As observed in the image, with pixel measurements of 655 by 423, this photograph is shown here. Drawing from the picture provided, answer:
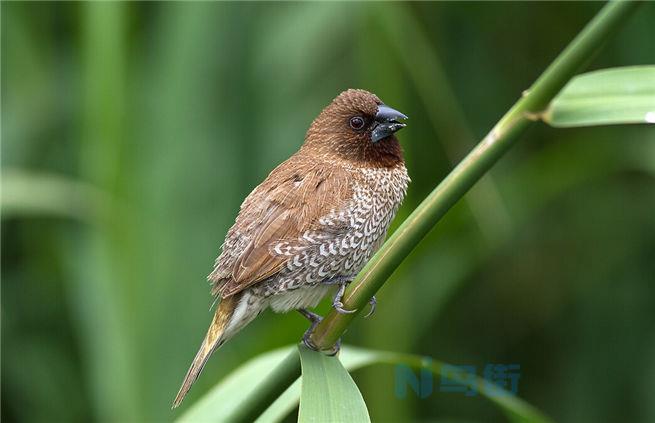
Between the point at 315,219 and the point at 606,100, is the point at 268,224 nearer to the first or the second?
the point at 315,219

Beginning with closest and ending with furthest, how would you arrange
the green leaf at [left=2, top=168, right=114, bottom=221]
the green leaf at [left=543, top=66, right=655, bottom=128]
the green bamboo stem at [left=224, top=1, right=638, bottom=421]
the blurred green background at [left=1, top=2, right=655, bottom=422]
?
1. the green bamboo stem at [left=224, top=1, right=638, bottom=421]
2. the green leaf at [left=543, top=66, right=655, bottom=128]
3. the blurred green background at [left=1, top=2, right=655, bottom=422]
4. the green leaf at [left=2, top=168, right=114, bottom=221]

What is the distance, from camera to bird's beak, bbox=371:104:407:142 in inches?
63.7

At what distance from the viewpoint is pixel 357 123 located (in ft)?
5.61

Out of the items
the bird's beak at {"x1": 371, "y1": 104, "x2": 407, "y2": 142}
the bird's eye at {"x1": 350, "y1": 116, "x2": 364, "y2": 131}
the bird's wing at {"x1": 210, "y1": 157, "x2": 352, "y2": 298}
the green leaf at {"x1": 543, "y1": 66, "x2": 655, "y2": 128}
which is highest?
the bird's eye at {"x1": 350, "y1": 116, "x2": 364, "y2": 131}

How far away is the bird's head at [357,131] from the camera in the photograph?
1.66 m

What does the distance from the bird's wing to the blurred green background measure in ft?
2.63

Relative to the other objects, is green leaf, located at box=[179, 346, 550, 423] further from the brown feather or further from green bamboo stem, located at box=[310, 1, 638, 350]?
green bamboo stem, located at box=[310, 1, 638, 350]

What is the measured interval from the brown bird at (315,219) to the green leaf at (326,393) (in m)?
0.07

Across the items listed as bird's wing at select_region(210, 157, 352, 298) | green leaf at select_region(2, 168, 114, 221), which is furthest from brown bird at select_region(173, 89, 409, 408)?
green leaf at select_region(2, 168, 114, 221)

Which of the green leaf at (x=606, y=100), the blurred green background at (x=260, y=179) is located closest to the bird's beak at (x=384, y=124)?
the green leaf at (x=606, y=100)

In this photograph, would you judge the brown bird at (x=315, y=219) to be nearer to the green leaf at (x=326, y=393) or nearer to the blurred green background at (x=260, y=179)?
the green leaf at (x=326, y=393)

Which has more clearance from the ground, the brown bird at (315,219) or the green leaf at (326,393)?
the brown bird at (315,219)

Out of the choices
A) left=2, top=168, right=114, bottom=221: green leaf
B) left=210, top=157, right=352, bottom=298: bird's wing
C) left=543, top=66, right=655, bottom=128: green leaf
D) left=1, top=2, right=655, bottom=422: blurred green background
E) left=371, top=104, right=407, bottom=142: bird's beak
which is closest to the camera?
left=543, top=66, right=655, bottom=128: green leaf

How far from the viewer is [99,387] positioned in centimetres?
308
